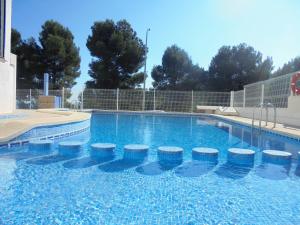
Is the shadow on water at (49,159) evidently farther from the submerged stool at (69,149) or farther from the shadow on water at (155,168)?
the shadow on water at (155,168)

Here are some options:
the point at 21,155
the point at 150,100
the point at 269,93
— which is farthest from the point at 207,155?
the point at 150,100

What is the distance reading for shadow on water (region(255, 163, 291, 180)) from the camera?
418cm

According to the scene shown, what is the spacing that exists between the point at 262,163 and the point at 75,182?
10.1 feet

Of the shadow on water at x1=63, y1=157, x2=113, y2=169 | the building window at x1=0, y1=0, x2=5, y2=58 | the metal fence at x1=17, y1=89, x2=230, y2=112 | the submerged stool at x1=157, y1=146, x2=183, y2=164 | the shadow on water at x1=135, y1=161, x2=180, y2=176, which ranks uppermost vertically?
the building window at x1=0, y1=0, x2=5, y2=58

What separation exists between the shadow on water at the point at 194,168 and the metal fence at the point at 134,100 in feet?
39.8

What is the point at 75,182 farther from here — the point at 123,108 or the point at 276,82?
the point at 123,108

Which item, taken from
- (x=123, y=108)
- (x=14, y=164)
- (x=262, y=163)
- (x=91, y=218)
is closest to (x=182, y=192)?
(x=91, y=218)

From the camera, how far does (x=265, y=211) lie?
288cm

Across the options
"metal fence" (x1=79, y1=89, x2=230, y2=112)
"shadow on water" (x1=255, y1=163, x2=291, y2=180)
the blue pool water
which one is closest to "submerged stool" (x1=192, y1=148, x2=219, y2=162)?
the blue pool water

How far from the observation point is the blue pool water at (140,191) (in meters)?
2.66

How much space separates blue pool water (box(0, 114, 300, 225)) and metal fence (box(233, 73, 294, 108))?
5.62m

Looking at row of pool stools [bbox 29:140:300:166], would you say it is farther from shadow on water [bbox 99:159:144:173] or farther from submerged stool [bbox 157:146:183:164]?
shadow on water [bbox 99:159:144:173]

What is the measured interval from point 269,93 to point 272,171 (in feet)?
25.1

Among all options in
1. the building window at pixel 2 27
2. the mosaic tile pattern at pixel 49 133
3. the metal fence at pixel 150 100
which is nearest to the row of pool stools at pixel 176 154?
the mosaic tile pattern at pixel 49 133
